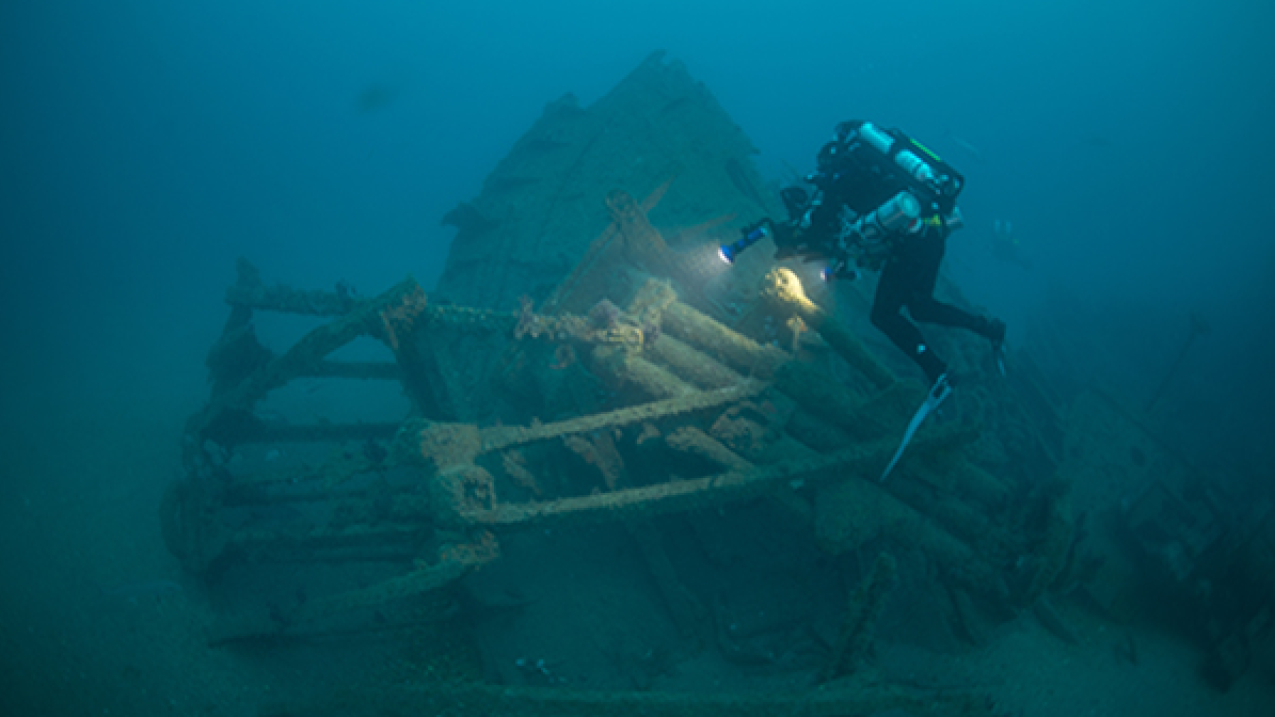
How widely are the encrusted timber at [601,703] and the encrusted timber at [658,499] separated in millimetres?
1179

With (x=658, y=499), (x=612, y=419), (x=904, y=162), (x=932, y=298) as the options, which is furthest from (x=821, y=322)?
(x=658, y=499)

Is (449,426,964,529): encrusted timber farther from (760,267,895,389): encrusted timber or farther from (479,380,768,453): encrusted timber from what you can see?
(760,267,895,389): encrusted timber

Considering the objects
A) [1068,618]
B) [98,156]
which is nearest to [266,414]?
[1068,618]

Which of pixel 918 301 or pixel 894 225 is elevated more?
pixel 894 225

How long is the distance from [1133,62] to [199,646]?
590 ft

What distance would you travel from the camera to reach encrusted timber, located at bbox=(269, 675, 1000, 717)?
3352 millimetres

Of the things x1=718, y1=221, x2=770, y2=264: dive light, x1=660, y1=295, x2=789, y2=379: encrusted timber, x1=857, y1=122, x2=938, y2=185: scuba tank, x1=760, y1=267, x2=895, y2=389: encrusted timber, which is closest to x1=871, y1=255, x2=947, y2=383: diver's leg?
x1=760, y1=267, x2=895, y2=389: encrusted timber

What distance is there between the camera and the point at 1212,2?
119 m

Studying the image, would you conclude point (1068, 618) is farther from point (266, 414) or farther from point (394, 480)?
point (266, 414)

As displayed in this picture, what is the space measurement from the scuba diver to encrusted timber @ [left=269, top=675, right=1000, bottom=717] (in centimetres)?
228

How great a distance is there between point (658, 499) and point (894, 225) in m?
3.02

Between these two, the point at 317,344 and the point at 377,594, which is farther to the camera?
the point at 317,344

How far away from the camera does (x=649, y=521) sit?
5480 mm

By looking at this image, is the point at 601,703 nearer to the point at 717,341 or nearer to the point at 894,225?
the point at 717,341
